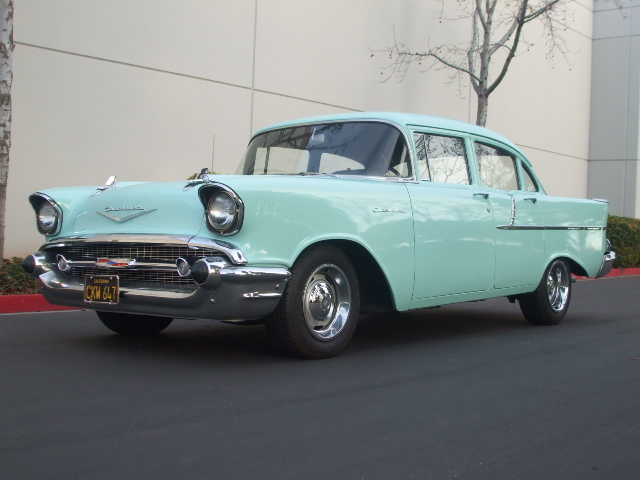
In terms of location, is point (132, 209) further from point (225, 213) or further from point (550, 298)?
point (550, 298)

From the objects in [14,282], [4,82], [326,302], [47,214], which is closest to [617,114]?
[4,82]

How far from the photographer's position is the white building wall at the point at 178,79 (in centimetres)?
1053

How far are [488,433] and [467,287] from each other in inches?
101

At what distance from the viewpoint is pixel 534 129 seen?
20.8 metres

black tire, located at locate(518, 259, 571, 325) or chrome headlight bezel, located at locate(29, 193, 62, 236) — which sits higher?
chrome headlight bezel, located at locate(29, 193, 62, 236)

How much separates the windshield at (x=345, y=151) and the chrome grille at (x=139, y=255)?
1.50m

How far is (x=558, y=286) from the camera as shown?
7652 mm

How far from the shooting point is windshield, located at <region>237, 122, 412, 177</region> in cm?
588

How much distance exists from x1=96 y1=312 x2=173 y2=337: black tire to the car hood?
865 millimetres

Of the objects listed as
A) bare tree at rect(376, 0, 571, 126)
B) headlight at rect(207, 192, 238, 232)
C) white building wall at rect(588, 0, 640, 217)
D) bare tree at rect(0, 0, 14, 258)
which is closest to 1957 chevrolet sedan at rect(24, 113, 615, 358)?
headlight at rect(207, 192, 238, 232)

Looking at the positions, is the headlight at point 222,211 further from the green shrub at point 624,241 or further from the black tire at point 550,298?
the green shrub at point 624,241

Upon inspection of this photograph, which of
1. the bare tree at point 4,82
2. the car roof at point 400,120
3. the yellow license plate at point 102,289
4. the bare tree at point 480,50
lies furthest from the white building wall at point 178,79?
the yellow license plate at point 102,289

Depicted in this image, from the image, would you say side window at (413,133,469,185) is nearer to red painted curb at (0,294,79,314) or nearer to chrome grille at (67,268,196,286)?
chrome grille at (67,268,196,286)

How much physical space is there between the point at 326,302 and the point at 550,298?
10.3 feet
